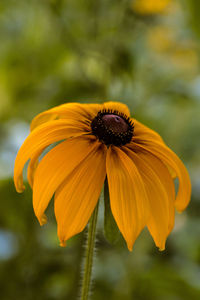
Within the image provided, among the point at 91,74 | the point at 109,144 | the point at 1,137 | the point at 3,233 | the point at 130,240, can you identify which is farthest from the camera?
the point at 91,74

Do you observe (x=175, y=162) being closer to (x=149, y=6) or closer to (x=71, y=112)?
→ (x=71, y=112)

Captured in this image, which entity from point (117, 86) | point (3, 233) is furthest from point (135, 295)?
point (117, 86)

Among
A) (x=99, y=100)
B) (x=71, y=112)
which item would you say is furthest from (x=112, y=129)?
(x=99, y=100)

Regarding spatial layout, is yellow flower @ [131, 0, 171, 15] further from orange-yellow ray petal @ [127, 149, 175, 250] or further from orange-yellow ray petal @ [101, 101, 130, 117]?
orange-yellow ray petal @ [127, 149, 175, 250]

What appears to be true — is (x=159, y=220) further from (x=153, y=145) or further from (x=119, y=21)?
(x=119, y=21)

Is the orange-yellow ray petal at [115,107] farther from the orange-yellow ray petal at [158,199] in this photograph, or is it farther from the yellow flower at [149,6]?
the yellow flower at [149,6]

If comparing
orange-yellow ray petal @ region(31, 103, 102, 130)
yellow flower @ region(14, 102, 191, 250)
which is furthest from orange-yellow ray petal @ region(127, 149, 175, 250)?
orange-yellow ray petal @ region(31, 103, 102, 130)

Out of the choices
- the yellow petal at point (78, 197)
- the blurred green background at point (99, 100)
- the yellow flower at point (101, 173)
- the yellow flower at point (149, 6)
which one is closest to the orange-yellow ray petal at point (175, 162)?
the yellow flower at point (101, 173)
